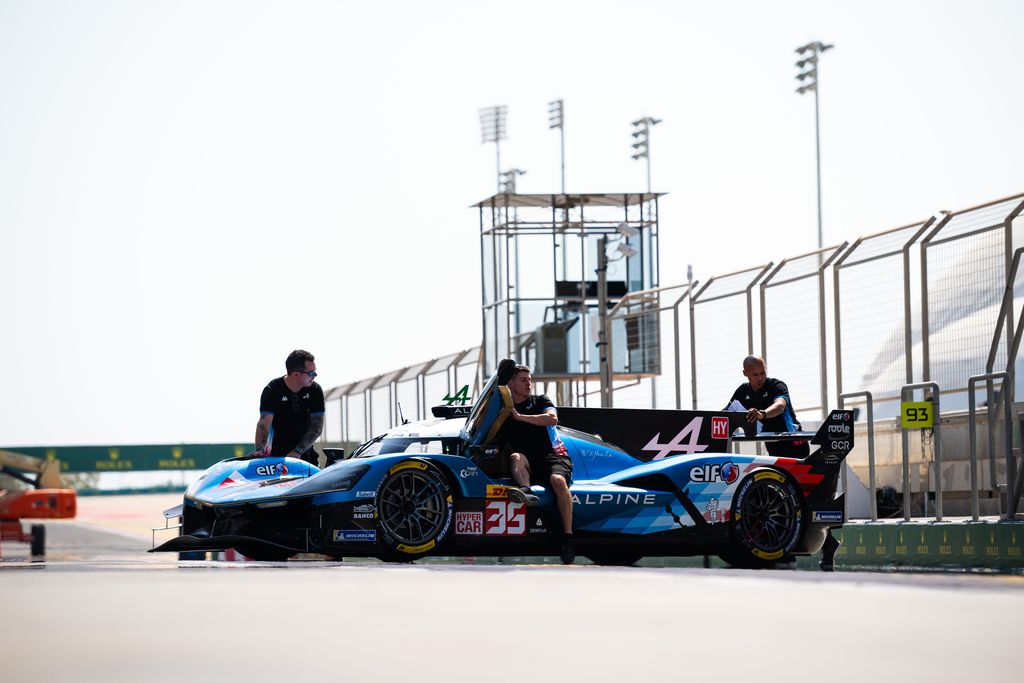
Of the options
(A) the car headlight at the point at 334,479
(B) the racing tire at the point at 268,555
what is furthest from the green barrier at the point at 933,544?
Result: (B) the racing tire at the point at 268,555

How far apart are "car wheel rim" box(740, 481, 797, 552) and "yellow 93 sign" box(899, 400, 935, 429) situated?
10.6 feet

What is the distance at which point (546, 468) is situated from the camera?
35.3ft

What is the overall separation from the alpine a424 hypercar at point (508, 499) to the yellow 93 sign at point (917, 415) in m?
2.53

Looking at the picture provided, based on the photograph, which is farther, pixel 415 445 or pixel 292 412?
pixel 292 412

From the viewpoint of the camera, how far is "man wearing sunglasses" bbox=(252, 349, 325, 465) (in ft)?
41.2

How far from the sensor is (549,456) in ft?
35.4

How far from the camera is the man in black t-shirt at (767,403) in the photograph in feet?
41.1

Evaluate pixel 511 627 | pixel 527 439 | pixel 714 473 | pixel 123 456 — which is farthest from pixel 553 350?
pixel 123 456

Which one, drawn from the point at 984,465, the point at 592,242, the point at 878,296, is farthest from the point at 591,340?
the point at 984,465

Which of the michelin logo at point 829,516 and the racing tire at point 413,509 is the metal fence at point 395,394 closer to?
the michelin logo at point 829,516

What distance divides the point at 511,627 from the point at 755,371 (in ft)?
26.5

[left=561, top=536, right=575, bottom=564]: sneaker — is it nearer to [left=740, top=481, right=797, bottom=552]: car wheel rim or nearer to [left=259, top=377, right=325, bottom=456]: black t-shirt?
[left=740, top=481, right=797, bottom=552]: car wheel rim

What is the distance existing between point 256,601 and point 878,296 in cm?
1082

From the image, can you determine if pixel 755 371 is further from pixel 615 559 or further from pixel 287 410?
pixel 287 410
